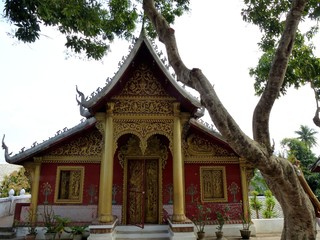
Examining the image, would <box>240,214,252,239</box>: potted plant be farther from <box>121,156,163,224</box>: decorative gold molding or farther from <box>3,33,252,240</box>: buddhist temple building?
<box>121,156,163,224</box>: decorative gold molding

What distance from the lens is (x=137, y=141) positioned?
8.87m

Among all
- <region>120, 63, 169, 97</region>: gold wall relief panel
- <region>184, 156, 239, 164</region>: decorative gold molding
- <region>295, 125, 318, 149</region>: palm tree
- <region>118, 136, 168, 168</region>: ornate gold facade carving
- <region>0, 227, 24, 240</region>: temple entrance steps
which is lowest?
<region>0, 227, 24, 240</region>: temple entrance steps

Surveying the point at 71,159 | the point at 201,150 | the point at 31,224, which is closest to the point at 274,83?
the point at 201,150

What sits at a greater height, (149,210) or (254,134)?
(254,134)

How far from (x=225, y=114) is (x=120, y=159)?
569 cm

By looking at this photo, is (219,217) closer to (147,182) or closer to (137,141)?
(147,182)

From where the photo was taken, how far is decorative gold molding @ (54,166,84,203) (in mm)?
8641

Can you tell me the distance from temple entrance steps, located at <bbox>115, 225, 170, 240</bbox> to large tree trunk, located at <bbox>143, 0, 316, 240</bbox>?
4.24 metres

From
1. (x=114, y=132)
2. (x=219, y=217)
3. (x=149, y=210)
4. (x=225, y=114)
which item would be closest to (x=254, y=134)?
(x=225, y=114)

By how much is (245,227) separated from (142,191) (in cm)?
370

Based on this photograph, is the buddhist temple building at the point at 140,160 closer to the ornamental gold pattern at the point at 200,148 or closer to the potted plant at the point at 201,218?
the ornamental gold pattern at the point at 200,148

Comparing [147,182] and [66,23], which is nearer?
[66,23]

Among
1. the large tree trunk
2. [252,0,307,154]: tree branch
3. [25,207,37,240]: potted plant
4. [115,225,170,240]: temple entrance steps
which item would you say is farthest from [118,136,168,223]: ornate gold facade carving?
[252,0,307,154]: tree branch

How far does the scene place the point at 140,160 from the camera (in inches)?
349
